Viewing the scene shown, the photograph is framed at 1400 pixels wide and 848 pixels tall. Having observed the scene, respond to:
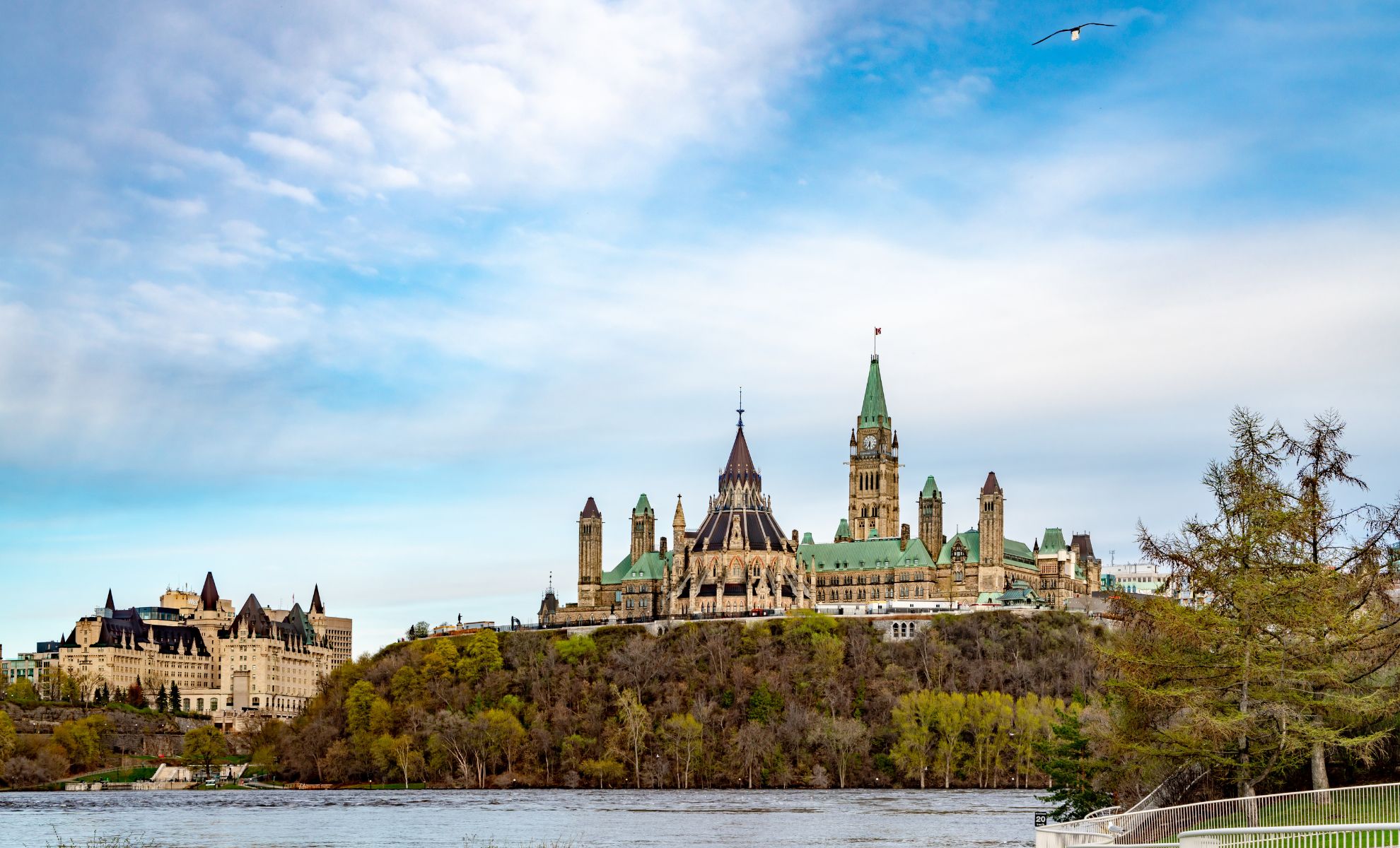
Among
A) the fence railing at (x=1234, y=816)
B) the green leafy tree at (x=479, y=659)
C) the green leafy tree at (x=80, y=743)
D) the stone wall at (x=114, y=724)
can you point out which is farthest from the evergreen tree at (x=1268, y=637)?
the stone wall at (x=114, y=724)

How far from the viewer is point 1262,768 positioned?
51.7 metres

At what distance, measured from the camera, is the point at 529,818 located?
105 meters

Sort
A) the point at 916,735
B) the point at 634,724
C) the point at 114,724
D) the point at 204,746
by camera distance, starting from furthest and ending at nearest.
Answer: the point at 114,724 < the point at 204,746 < the point at 634,724 < the point at 916,735

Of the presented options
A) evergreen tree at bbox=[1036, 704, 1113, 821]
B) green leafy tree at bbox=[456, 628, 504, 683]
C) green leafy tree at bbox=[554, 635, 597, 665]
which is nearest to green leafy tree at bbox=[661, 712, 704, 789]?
green leafy tree at bbox=[554, 635, 597, 665]

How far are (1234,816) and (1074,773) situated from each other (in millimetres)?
21800

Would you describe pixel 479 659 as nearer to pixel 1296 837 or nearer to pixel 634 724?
pixel 634 724

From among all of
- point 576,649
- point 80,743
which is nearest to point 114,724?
point 80,743

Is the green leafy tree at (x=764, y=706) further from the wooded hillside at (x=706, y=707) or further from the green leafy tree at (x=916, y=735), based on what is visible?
the green leafy tree at (x=916, y=735)

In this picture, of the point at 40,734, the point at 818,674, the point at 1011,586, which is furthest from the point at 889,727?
the point at 40,734

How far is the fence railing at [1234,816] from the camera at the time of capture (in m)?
43.4

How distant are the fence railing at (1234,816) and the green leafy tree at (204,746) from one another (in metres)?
142

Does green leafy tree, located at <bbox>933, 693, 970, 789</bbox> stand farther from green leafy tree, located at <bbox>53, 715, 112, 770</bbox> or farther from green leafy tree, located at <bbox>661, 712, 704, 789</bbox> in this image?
green leafy tree, located at <bbox>53, 715, 112, 770</bbox>

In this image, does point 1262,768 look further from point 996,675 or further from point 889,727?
point 996,675

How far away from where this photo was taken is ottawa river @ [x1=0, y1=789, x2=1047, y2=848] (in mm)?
85375
